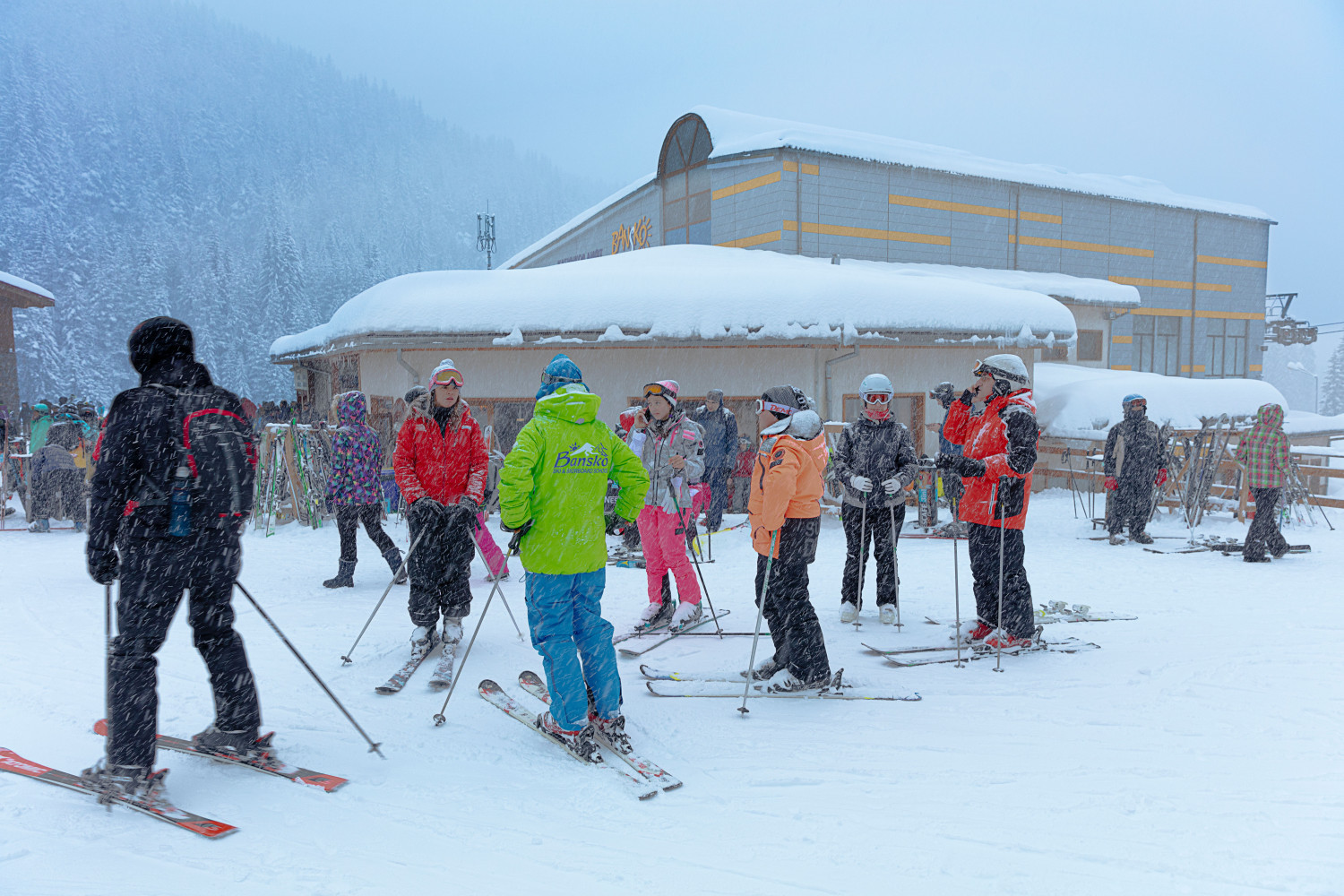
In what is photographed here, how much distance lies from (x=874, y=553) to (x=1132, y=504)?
504cm

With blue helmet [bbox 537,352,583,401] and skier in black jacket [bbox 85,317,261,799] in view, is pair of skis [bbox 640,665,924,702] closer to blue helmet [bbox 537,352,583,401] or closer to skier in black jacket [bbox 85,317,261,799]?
blue helmet [bbox 537,352,583,401]

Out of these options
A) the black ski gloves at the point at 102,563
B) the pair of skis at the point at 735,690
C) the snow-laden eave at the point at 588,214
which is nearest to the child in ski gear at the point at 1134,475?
the pair of skis at the point at 735,690

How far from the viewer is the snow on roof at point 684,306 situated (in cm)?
1058

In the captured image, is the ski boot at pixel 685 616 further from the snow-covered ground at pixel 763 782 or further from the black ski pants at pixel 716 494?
the black ski pants at pixel 716 494

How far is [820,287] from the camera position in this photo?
1137 cm

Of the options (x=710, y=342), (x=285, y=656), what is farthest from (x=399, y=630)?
(x=710, y=342)

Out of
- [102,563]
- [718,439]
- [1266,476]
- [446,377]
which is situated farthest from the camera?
[718,439]

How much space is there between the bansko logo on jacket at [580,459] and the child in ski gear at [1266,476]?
7.61 m

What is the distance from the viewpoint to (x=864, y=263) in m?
18.4

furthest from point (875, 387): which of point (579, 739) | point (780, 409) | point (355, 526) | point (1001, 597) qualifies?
point (355, 526)

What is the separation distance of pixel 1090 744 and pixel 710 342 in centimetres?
763

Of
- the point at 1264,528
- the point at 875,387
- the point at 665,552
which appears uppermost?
the point at 875,387

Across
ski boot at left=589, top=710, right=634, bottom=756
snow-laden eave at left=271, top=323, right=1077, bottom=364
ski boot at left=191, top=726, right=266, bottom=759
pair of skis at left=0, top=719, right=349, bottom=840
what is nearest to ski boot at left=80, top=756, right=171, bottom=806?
pair of skis at left=0, top=719, right=349, bottom=840

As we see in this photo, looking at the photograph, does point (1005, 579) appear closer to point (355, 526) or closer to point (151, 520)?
point (151, 520)
